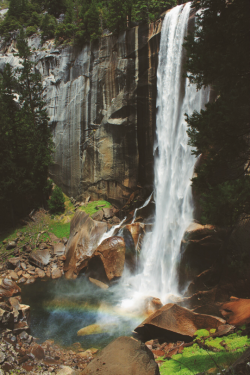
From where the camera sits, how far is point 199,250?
40.8ft

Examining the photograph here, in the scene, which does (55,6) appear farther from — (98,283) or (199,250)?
(199,250)

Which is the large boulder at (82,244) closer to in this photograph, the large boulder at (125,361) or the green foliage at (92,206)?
the green foliage at (92,206)

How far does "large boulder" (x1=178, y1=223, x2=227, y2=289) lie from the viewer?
39.0 ft

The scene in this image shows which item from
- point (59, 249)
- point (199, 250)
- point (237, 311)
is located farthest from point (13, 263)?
point (237, 311)

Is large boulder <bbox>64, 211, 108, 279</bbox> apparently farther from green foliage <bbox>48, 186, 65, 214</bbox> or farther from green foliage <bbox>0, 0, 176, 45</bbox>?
green foliage <bbox>0, 0, 176, 45</bbox>

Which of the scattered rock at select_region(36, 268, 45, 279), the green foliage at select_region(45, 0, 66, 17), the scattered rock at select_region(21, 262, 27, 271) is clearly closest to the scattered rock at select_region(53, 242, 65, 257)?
the scattered rock at select_region(36, 268, 45, 279)

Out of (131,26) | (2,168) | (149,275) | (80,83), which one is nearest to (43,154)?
(2,168)

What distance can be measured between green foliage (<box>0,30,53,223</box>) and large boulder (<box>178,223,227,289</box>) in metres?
17.0

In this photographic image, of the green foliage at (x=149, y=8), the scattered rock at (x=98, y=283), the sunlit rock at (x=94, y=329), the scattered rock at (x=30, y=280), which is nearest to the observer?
the sunlit rock at (x=94, y=329)

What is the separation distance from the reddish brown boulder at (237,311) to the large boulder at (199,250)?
2.16 m

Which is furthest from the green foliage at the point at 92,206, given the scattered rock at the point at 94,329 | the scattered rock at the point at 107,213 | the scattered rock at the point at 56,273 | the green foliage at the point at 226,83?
the green foliage at the point at 226,83

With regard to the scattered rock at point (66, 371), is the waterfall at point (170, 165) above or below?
above

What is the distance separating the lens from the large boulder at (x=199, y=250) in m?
11.9

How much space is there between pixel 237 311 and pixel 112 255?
372 inches
